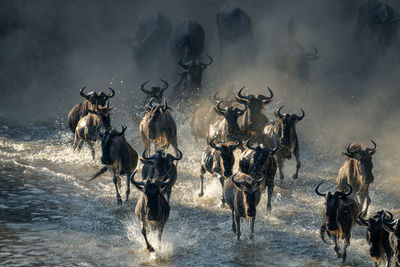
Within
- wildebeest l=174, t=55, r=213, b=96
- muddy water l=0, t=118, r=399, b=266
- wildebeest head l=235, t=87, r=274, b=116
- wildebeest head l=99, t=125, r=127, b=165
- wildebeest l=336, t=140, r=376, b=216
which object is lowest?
muddy water l=0, t=118, r=399, b=266

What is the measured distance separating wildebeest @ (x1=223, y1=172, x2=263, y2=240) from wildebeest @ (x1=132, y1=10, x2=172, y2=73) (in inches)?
773

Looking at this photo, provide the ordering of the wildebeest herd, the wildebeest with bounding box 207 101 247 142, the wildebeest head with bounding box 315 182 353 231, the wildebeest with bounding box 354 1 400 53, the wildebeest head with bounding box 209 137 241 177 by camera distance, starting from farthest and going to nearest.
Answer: the wildebeest with bounding box 354 1 400 53 < the wildebeest with bounding box 207 101 247 142 < the wildebeest head with bounding box 209 137 241 177 < the wildebeest herd < the wildebeest head with bounding box 315 182 353 231

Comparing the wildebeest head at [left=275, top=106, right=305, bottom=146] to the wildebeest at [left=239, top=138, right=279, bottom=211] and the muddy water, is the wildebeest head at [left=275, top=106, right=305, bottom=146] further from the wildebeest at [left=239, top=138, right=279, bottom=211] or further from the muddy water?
the wildebeest at [left=239, top=138, right=279, bottom=211]

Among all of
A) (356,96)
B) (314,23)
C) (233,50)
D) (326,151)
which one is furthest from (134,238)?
(314,23)

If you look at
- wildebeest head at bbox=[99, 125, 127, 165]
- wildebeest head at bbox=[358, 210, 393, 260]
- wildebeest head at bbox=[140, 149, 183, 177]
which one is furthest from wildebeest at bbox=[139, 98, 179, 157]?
wildebeest head at bbox=[358, 210, 393, 260]

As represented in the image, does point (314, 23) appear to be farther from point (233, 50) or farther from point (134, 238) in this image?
point (134, 238)

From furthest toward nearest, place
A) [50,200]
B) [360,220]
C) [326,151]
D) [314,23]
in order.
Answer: [314,23] → [326,151] → [50,200] → [360,220]

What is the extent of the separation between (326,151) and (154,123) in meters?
6.08

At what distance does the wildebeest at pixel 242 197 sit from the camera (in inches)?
455

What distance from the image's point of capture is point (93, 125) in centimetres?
1817

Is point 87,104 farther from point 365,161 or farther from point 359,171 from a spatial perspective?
point 365,161

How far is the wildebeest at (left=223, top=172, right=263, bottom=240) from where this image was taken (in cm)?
1155

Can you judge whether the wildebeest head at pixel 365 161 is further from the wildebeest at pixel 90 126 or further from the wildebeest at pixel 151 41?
the wildebeest at pixel 151 41

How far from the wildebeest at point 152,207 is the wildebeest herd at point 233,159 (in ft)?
0.06
